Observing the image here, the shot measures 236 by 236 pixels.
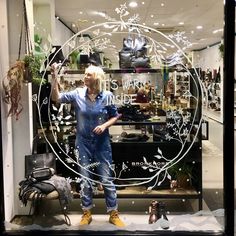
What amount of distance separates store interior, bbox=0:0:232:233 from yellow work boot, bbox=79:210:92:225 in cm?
5

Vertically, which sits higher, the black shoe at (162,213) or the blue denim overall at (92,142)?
the blue denim overall at (92,142)

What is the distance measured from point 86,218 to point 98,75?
1266 millimetres

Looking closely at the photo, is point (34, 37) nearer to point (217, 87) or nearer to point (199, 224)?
point (217, 87)

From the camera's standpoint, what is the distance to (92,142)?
142 inches

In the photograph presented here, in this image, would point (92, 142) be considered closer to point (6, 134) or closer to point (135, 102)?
point (135, 102)

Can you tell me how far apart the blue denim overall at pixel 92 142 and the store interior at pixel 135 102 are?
0.06m

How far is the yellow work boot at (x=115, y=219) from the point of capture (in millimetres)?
3623

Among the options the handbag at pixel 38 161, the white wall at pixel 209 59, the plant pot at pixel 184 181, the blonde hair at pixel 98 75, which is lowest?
the plant pot at pixel 184 181

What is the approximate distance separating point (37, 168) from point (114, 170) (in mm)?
687

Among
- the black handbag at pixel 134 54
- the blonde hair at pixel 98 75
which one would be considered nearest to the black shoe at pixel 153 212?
the blonde hair at pixel 98 75

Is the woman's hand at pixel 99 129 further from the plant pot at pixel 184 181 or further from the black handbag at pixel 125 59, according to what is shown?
the plant pot at pixel 184 181

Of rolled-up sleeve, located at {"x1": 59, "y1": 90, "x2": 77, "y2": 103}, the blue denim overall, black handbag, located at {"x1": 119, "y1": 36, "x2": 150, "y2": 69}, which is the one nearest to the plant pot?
the blue denim overall

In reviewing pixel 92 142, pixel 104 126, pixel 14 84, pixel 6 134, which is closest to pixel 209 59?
pixel 104 126

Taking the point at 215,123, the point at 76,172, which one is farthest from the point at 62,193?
the point at 215,123
